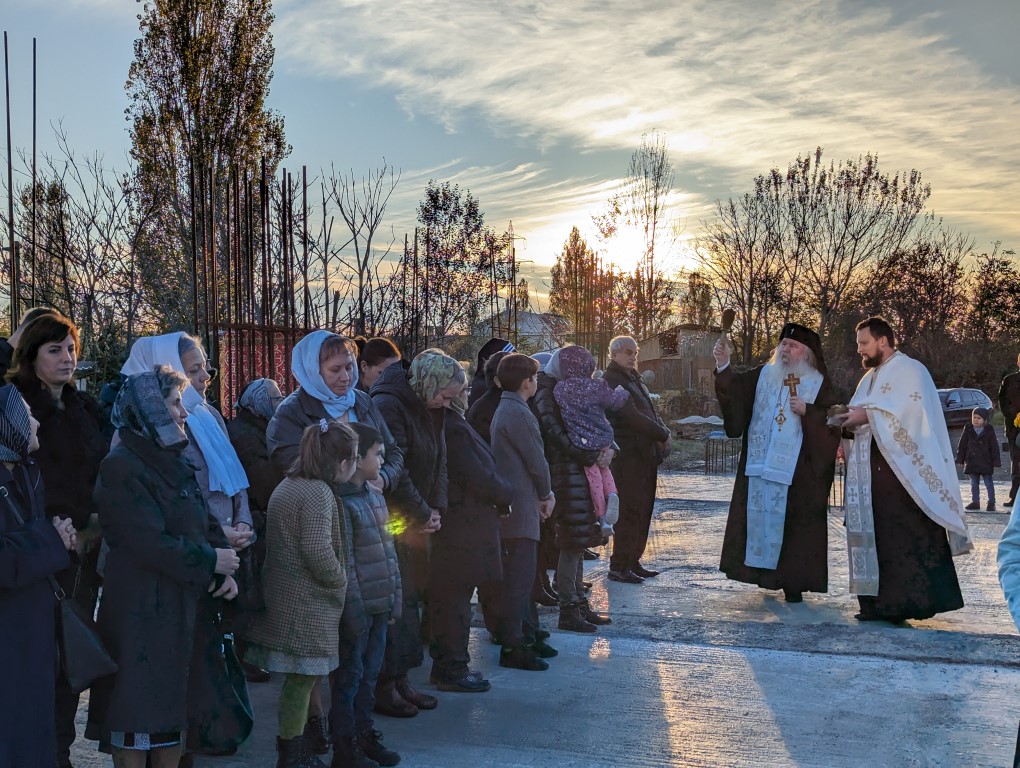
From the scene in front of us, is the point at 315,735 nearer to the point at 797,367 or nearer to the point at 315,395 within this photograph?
the point at 315,395

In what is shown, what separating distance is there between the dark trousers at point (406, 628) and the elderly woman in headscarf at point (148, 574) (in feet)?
4.19

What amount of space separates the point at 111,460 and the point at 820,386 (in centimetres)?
548

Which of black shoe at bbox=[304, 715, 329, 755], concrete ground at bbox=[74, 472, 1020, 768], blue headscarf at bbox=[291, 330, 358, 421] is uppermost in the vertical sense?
blue headscarf at bbox=[291, 330, 358, 421]

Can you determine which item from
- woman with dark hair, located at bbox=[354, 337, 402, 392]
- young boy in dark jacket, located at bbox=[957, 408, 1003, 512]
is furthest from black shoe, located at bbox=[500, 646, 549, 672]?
young boy in dark jacket, located at bbox=[957, 408, 1003, 512]

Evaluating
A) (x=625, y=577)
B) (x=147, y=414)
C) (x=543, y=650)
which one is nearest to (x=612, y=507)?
(x=543, y=650)

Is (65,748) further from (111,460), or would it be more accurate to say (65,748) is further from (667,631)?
(667,631)

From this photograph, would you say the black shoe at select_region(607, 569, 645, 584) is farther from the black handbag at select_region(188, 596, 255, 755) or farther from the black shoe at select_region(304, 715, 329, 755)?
the black handbag at select_region(188, 596, 255, 755)

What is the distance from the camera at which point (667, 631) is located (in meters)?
6.39

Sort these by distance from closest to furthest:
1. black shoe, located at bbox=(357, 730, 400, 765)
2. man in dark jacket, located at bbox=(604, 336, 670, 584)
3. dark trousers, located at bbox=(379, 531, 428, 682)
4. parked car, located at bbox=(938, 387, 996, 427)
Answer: black shoe, located at bbox=(357, 730, 400, 765), dark trousers, located at bbox=(379, 531, 428, 682), man in dark jacket, located at bbox=(604, 336, 670, 584), parked car, located at bbox=(938, 387, 996, 427)

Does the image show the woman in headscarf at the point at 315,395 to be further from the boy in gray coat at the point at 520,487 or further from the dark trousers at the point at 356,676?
the boy in gray coat at the point at 520,487

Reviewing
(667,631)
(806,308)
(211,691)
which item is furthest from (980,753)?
(806,308)

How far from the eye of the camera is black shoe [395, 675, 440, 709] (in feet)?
16.1

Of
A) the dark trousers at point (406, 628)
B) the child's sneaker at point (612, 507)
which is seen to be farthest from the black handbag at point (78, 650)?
the child's sneaker at point (612, 507)

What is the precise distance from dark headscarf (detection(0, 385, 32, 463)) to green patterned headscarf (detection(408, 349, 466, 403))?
7.16ft
